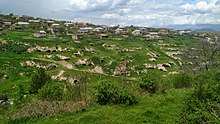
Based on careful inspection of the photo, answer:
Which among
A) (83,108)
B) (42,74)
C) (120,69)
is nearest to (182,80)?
(83,108)

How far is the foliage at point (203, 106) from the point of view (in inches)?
593

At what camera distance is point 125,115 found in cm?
2011

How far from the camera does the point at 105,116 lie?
19.8 meters

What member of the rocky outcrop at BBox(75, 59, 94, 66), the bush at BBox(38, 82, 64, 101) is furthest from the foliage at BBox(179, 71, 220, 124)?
the rocky outcrop at BBox(75, 59, 94, 66)

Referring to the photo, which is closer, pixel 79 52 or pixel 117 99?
pixel 117 99

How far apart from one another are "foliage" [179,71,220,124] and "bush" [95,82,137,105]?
488 centimetres

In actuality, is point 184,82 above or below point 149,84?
below

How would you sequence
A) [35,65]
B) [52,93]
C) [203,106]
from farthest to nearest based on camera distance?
[35,65], [52,93], [203,106]

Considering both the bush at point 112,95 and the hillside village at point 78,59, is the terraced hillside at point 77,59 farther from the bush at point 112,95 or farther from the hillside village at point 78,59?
the bush at point 112,95

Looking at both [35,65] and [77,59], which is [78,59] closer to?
[77,59]

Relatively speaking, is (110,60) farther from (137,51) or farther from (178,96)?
(178,96)

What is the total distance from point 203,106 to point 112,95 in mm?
7786

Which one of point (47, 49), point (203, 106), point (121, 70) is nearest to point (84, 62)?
point (121, 70)

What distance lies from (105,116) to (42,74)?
39007mm
